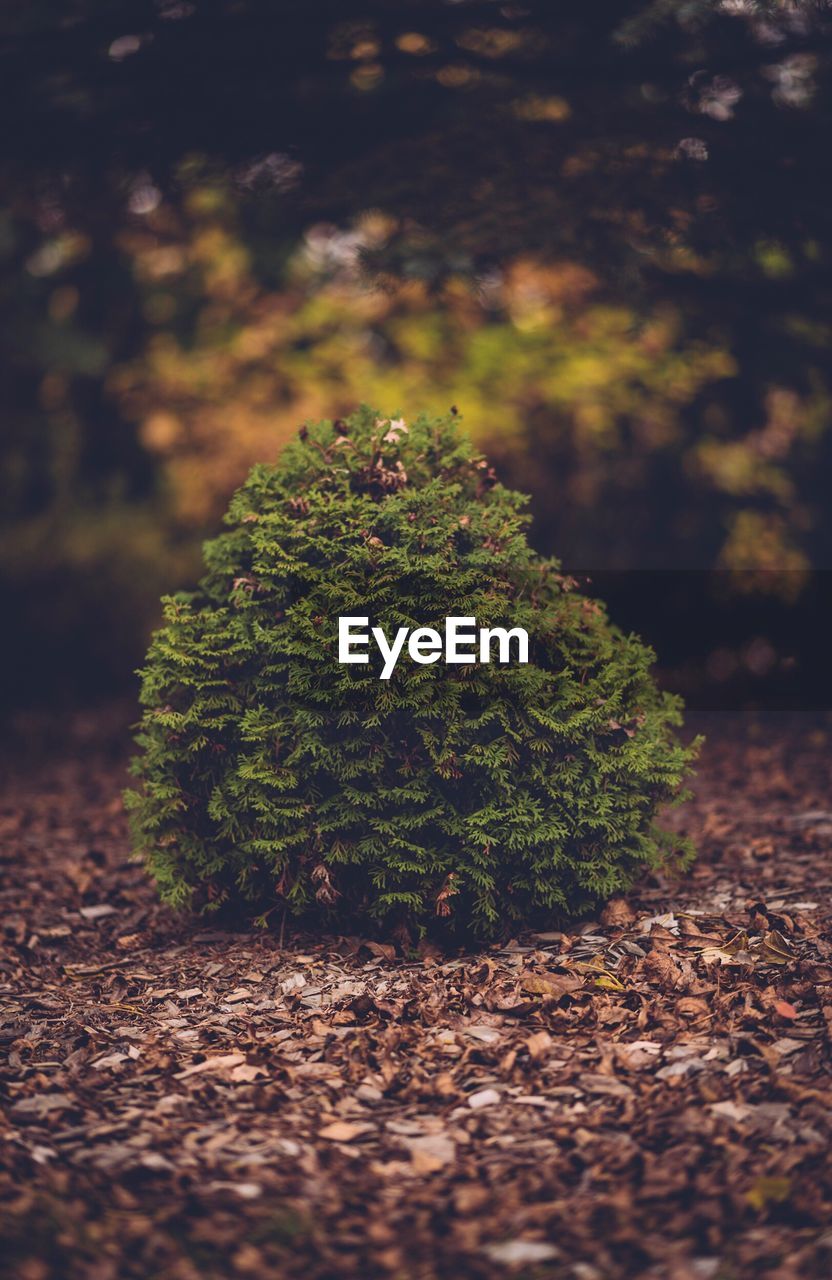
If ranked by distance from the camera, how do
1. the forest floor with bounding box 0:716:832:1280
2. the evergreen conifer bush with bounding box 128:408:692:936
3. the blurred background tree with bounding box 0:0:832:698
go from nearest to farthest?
the forest floor with bounding box 0:716:832:1280, the evergreen conifer bush with bounding box 128:408:692:936, the blurred background tree with bounding box 0:0:832:698

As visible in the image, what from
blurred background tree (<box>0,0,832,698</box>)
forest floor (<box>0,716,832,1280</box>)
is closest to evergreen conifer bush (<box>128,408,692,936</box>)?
forest floor (<box>0,716,832,1280</box>)

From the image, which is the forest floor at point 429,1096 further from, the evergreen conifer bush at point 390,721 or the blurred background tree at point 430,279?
the blurred background tree at point 430,279

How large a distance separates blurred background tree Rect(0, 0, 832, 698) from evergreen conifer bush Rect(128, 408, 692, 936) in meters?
3.21

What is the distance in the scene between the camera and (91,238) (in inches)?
453

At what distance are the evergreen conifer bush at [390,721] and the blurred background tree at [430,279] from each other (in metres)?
3.21

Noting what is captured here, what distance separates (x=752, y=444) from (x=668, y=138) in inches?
126

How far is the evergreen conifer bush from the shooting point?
14.6ft

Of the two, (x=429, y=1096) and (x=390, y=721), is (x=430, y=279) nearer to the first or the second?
(x=390, y=721)

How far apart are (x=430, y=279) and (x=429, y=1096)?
5226 millimetres

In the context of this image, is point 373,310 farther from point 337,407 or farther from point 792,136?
point 792,136

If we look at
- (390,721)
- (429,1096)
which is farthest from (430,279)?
(429,1096)

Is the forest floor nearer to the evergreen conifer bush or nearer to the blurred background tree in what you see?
the evergreen conifer bush

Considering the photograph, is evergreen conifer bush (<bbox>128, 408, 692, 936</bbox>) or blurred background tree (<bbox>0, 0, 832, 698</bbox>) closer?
evergreen conifer bush (<bbox>128, 408, 692, 936</bbox>)

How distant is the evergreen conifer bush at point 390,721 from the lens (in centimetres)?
446
